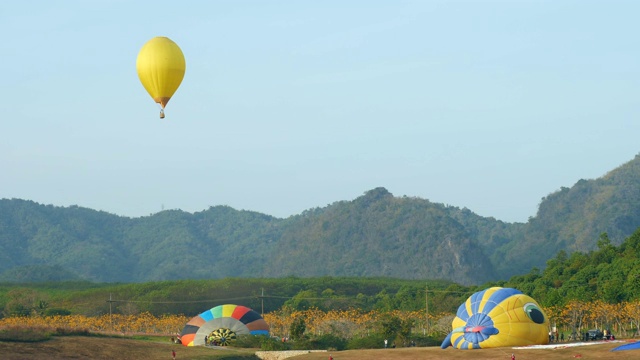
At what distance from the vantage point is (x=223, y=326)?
192 ft

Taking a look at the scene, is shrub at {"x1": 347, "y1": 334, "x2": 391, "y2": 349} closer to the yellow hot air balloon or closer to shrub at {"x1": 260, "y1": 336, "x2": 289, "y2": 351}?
shrub at {"x1": 260, "y1": 336, "x2": 289, "y2": 351}

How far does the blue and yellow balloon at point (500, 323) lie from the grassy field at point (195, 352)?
38.5 inches

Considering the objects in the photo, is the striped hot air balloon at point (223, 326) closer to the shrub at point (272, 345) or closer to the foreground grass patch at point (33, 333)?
the shrub at point (272, 345)

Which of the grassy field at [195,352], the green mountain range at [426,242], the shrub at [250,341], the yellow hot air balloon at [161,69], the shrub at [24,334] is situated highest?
the green mountain range at [426,242]

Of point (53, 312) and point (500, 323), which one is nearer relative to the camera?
point (500, 323)

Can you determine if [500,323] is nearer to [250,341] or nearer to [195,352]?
[195,352]

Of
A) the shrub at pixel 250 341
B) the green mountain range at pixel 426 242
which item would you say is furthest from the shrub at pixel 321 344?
the green mountain range at pixel 426 242

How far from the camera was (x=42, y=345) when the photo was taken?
47656mm

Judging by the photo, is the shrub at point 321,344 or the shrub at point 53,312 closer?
the shrub at point 321,344

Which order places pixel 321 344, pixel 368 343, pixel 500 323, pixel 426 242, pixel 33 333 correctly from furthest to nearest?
pixel 426 242 → pixel 368 343 → pixel 321 344 → pixel 33 333 → pixel 500 323

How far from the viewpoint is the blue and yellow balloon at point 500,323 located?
46.9 meters

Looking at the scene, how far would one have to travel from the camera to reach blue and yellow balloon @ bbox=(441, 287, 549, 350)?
4691cm

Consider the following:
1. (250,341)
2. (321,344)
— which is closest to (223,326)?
(250,341)

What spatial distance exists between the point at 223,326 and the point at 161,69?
55.3 ft
